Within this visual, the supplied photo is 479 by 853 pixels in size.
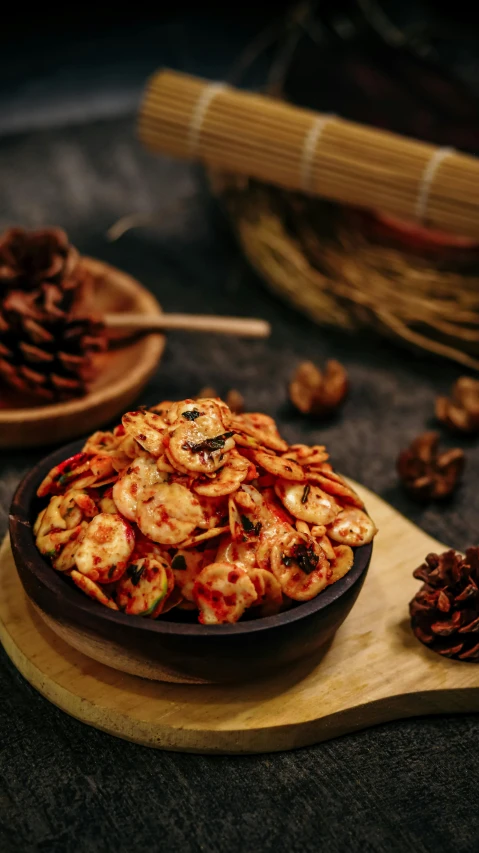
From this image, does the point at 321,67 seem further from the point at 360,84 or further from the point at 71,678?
the point at 71,678

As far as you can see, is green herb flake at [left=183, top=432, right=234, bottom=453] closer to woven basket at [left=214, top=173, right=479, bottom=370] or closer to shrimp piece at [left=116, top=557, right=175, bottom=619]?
shrimp piece at [left=116, top=557, right=175, bottom=619]

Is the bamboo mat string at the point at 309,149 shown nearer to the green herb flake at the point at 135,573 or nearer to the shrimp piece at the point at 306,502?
the shrimp piece at the point at 306,502

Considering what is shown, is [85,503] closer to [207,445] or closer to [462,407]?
[207,445]

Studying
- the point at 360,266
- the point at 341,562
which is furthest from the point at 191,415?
the point at 360,266

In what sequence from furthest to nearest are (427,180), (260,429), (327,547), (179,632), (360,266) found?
(360,266) → (427,180) → (260,429) → (327,547) → (179,632)

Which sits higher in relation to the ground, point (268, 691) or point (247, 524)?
point (247, 524)

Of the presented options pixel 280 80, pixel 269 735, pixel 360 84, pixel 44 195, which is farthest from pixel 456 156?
pixel 269 735

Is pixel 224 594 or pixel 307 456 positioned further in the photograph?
pixel 307 456
